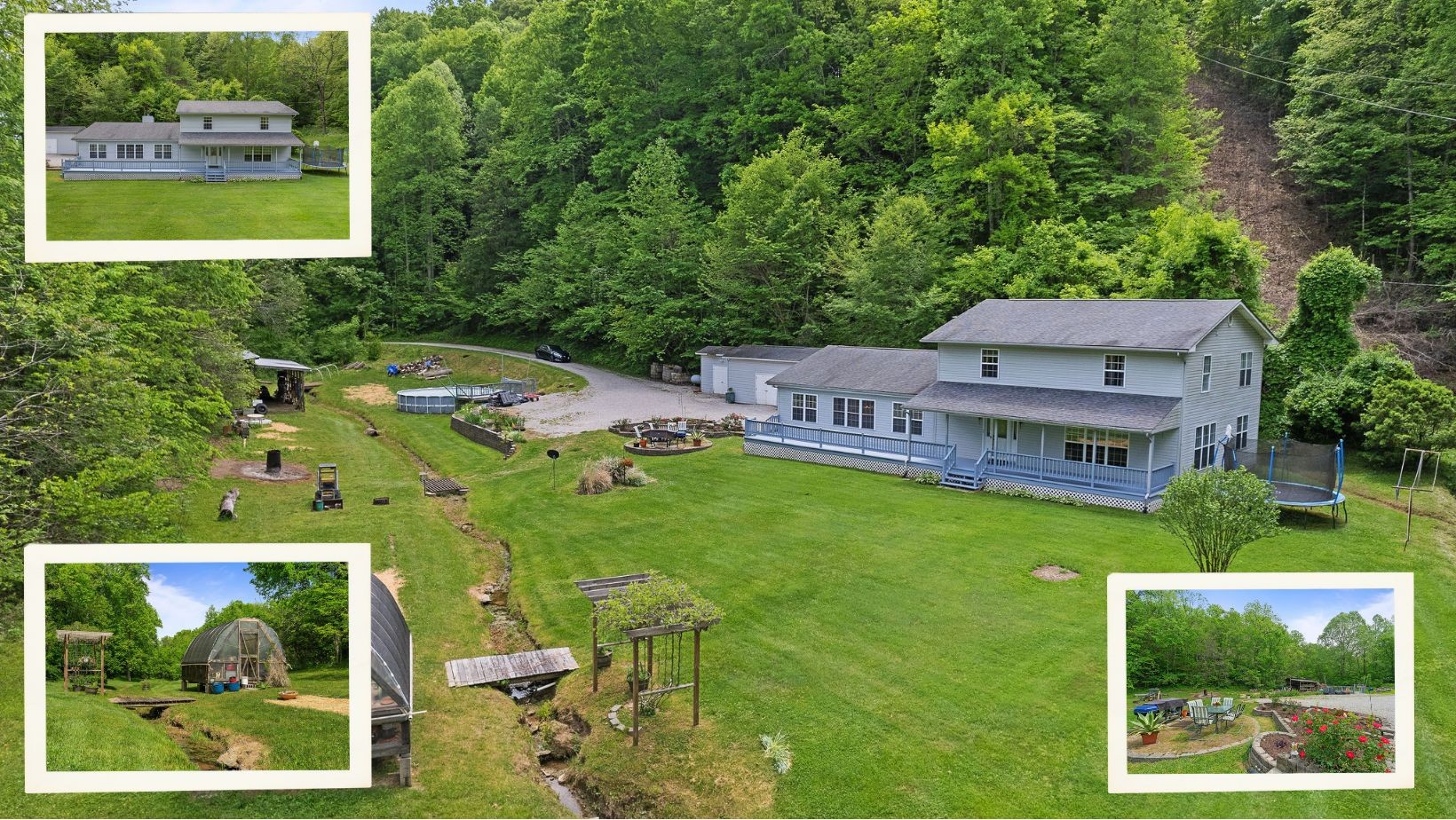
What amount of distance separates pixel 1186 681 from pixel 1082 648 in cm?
594

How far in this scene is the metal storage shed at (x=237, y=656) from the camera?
8305mm

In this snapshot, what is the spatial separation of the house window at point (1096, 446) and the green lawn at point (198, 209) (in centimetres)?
2203

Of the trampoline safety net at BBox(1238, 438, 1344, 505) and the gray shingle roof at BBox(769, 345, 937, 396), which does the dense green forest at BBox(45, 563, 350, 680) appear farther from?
the gray shingle roof at BBox(769, 345, 937, 396)

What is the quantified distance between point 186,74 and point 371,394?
134ft

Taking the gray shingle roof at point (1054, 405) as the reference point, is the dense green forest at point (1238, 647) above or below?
below

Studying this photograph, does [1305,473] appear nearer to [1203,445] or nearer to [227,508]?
[1203,445]

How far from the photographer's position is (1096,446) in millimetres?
25359

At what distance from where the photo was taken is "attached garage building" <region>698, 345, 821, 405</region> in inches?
1596

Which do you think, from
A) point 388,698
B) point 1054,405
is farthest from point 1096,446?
point 388,698

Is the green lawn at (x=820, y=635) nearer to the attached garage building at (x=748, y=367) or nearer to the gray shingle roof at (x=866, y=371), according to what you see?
the gray shingle roof at (x=866, y=371)

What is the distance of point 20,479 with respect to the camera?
12266mm

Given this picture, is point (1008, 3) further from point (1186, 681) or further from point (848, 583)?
point (1186, 681)

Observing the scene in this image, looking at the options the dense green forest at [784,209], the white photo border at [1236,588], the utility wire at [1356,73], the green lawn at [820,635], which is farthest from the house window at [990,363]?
the utility wire at [1356,73]

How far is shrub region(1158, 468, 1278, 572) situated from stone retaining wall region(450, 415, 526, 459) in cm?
2273
